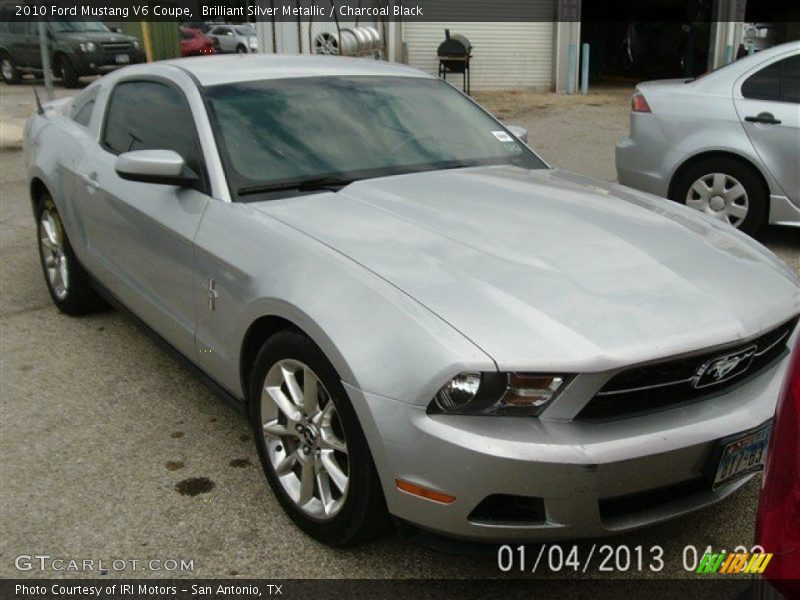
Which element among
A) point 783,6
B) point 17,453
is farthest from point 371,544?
point 783,6

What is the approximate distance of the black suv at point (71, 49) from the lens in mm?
20297

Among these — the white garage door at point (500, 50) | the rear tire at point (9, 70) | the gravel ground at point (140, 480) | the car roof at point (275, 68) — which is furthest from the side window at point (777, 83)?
the rear tire at point (9, 70)

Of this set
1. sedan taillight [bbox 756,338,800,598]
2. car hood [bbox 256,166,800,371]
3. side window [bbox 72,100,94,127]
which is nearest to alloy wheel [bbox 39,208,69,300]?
side window [bbox 72,100,94,127]

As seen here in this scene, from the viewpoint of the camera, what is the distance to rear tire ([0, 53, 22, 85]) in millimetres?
22266

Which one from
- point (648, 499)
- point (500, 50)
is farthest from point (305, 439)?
point (500, 50)

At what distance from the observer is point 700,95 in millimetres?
6727

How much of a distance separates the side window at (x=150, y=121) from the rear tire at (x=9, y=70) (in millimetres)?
19973

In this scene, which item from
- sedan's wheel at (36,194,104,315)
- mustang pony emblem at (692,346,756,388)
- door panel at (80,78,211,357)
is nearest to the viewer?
mustang pony emblem at (692,346,756,388)

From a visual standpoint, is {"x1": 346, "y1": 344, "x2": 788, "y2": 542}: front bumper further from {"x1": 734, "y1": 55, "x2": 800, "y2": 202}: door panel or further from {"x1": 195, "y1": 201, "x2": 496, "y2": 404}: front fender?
{"x1": 734, "y1": 55, "x2": 800, "y2": 202}: door panel

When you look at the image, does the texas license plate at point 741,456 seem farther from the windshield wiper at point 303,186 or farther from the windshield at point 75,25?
the windshield at point 75,25

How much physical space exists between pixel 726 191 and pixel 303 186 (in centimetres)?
423

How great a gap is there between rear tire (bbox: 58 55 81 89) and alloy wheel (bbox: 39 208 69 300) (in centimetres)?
1653

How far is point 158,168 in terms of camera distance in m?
3.47

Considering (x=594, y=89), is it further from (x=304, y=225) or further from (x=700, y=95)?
(x=304, y=225)
